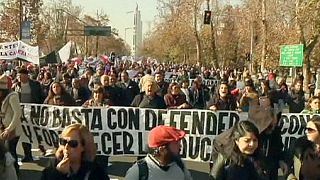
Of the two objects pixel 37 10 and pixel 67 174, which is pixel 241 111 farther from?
pixel 37 10

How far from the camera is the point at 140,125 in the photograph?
9391 mm

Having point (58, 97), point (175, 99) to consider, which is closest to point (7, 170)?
point (58, 97)

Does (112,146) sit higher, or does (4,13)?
(4,13)

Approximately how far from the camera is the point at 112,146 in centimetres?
939

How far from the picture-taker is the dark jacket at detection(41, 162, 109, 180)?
164 inches

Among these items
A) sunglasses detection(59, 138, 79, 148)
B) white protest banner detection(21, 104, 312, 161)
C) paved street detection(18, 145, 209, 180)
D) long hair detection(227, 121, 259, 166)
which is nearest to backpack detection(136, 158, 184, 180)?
sunglasses detection(59, 138, 79, 148)

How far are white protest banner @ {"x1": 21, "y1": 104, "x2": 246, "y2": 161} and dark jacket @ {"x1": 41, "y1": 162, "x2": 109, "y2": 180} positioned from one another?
199 inches

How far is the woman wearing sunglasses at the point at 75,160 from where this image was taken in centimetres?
417

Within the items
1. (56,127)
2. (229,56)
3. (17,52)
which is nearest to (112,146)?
(56,127)

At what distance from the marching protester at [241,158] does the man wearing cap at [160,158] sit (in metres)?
0.40

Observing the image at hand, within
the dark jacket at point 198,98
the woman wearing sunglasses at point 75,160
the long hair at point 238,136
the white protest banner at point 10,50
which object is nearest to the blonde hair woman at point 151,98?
the long hair at point 238,136

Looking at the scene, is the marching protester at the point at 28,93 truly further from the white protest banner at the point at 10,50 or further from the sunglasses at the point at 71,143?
the white protest banner at the point at 10,50

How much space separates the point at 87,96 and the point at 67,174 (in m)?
9.06

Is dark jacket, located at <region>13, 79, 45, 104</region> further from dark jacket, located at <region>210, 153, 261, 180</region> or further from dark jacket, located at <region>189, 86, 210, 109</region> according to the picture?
dark jacket, located at <region>210, 153, 261, 180</region>
